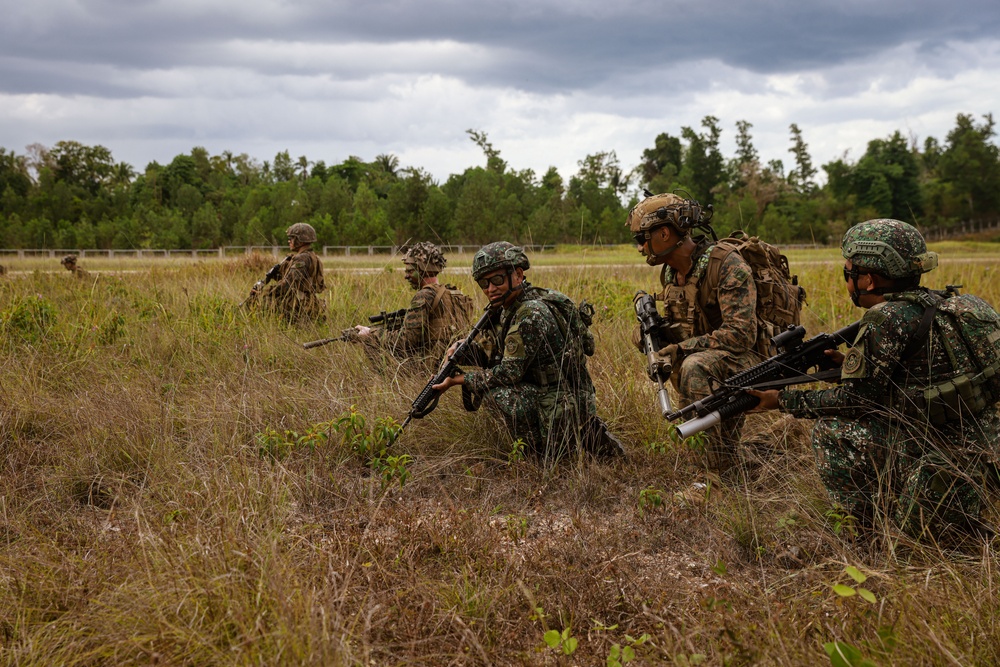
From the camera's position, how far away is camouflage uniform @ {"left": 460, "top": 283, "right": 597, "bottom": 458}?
4664 mm

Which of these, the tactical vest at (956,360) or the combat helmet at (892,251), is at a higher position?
the combat helmet at (892,251)

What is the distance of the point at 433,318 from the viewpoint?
21.1 ft

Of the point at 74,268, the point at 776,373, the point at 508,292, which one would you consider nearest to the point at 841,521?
the point at 776,373

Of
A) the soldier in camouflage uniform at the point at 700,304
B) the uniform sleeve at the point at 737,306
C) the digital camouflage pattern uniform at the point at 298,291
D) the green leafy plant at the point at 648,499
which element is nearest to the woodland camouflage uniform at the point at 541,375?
the soldier in camouflage uniform at the point at 700,304

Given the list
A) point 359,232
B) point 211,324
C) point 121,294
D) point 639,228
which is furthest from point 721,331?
point 359,232

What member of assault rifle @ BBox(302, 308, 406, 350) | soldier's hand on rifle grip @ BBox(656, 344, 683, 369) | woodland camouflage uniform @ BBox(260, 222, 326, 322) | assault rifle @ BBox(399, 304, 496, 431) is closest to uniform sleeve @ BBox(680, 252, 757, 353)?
soldier's hand on rifle grip @ BBox(656, 344, 683, 369)

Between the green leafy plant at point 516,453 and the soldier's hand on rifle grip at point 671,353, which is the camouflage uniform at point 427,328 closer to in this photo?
the green leafy plant at point 516,453

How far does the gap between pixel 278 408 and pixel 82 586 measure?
2381 mm

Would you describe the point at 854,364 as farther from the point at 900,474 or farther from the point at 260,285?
the point at 260,285

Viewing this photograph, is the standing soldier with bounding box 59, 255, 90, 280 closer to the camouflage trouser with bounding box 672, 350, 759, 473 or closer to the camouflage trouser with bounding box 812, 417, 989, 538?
the camouflage trouser with bounding box 672, 350, 759, 473

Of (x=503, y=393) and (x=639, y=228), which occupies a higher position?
(x=639, y=228)

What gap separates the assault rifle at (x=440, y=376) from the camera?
4770 millimetres

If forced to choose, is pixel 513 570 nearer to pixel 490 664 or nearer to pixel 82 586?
pixel 490 664

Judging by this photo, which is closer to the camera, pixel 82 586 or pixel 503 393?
pixel 82 586
